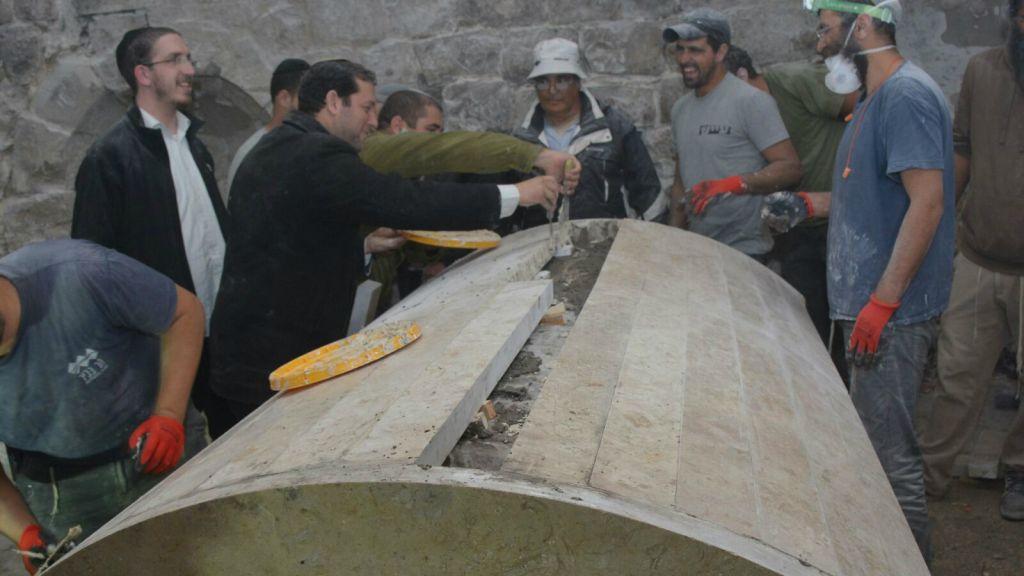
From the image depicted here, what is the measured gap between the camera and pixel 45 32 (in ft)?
18.5

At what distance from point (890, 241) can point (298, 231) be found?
1838 millimetres

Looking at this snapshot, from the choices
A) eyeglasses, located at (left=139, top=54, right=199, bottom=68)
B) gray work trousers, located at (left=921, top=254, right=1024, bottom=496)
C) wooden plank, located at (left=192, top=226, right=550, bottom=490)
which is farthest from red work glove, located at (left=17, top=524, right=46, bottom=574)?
gray work trousers, located at (left=921, top=254, right=1024, bottom=496)

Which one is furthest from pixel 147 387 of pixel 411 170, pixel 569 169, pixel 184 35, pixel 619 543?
pixel 184 35

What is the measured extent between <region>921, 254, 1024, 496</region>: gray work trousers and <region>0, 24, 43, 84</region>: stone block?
15.9 feet

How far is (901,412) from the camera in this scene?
3.14 m

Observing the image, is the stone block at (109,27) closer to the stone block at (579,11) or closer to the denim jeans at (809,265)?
the stone block at (579,11)

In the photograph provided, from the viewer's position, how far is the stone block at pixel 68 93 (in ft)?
18.6

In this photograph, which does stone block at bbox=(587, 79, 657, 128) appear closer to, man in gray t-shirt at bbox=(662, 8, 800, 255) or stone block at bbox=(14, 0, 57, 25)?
man in gray t-shirt at bbox=(662, 8, 800, 255)

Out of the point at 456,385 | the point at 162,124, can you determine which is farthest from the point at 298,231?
the point at 456,385

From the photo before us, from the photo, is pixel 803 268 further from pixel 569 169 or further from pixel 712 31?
pixel 569 169

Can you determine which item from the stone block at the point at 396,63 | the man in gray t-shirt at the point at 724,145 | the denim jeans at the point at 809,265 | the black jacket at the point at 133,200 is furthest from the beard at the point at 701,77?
the black jacket at the point at 133,200

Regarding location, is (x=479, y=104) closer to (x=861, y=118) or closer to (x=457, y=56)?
(x=457, y=56)

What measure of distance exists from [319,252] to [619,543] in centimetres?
204

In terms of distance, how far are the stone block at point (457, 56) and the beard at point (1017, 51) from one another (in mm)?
2665
